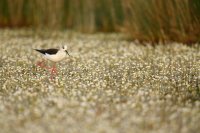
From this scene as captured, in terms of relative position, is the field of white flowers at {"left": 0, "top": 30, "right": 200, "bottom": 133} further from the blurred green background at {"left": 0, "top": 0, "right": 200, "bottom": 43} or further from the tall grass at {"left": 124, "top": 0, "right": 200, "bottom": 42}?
the blurred green background at {"left": 0, "top": 0, "right": 200, "bottom": 43}

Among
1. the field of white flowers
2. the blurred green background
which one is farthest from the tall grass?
the field of white flowers

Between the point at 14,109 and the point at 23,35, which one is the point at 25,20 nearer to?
the point at 23,35

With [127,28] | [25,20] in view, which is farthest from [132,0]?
[25,20]

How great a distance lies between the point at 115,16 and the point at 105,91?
1227cm

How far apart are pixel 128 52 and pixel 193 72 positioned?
379 cm

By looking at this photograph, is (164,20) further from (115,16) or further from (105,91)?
(105,91)

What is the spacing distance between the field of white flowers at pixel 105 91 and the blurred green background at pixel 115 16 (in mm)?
852

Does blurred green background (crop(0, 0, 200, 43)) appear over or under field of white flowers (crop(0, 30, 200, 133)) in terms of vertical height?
over

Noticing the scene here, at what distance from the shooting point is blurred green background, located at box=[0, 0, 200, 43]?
15.4 metres

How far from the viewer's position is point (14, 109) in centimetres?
738

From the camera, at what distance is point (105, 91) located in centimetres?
859

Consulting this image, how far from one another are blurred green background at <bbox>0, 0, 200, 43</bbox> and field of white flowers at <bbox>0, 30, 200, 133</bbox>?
2.79 ft

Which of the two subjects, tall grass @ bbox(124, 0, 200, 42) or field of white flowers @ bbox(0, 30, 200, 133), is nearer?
field of white flowers @ bbox(0, 30, 200, 133)

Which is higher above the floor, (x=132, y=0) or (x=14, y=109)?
(x=132, y=0)
